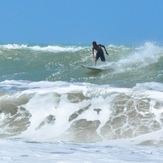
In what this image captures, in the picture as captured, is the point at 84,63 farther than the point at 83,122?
Yes

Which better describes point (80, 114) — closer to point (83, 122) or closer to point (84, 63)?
point (83, 122)

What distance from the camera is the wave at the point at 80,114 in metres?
7.95

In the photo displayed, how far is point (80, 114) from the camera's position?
29.2 ft

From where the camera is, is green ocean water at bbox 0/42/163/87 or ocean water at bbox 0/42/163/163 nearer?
ocean water at bbox 0/42/163/163

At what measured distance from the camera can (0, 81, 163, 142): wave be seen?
795 cm

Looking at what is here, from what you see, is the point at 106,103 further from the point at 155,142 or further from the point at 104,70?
the point at 104,70

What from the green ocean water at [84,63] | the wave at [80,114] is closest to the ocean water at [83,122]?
the wave at [80,114]

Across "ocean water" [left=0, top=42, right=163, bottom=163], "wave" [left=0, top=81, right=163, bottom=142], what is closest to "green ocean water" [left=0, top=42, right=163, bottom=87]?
"wave" [left=0, top=81, right=163, bottom=142]

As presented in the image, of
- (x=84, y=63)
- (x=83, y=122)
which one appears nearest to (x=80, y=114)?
(x=83, y=122)


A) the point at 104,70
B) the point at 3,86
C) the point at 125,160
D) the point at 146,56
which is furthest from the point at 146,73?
the point at 125,160

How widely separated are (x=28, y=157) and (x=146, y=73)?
10903 mm

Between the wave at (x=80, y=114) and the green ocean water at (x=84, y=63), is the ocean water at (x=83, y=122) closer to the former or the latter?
the wave at (x=80, y=114)

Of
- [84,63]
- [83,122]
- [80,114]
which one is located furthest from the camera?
[84,63]

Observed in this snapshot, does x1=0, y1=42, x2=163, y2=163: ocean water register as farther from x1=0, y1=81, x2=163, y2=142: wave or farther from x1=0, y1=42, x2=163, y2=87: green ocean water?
x1=0, y1=42, x2=163, y2=87: green ocean water
